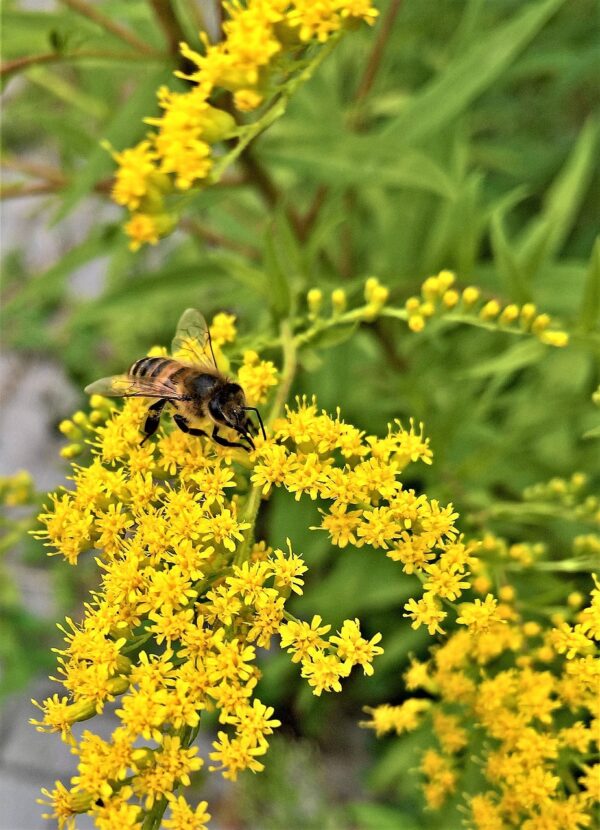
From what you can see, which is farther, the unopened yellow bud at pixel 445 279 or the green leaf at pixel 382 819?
the green leaf at pixel 382 819

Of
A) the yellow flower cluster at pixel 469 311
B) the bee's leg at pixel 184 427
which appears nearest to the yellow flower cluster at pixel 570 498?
the yellow flower cluster at pixel 469 311

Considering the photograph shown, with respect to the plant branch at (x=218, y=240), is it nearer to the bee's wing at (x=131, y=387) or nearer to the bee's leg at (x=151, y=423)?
the bee's wing at (x=131, y=387)

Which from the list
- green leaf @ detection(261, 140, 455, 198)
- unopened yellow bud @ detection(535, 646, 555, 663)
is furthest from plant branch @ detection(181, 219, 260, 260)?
unopened yellow bud @ detection(535, 646, 555, 663)

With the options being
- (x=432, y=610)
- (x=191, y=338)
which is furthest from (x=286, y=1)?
(x=432, y=610)

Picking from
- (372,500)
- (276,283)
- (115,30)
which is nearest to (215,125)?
(276,283)

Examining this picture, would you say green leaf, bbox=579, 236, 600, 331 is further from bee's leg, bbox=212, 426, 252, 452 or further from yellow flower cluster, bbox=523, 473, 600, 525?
bee's leg, bbox=212, 426, 252, 452

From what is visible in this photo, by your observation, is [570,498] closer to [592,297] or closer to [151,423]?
[592,297]

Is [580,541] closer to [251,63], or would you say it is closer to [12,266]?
[251,63]
